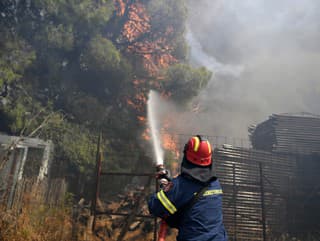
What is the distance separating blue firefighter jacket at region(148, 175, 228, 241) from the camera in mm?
2451

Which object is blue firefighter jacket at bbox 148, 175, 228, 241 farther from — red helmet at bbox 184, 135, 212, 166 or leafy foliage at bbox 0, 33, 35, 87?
leafy foliage at bbox 0, 33, 35, 87

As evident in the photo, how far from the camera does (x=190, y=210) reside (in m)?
2.48

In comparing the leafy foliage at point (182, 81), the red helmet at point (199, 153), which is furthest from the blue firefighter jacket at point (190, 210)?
the leafy foliage at point (182, 81)

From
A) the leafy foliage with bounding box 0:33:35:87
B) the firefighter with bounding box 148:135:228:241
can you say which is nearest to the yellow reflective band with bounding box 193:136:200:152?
the firefighter with bounding box 148:135:228:241

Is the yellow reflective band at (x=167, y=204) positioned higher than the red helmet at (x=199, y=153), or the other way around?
the red helmet at (x=199, y=153)

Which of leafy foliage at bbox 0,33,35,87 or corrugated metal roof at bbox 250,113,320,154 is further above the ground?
leafy foliage at bbox 0,33,35,87

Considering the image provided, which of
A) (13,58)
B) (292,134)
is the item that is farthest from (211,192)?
(292,134)

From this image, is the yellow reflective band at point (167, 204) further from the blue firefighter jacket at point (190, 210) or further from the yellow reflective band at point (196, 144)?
the yellow reflective band at point (196, 144)

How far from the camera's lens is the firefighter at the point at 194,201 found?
8.08ft

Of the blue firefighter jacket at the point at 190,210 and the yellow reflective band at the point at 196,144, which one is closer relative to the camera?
the blue firefighter jacket at the point at 190,210

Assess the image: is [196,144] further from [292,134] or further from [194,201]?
[292,134]

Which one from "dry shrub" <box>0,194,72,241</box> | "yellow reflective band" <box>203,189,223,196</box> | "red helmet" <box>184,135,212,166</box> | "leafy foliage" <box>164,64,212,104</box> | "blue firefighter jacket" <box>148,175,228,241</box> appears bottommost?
"dry shrub" <box>0,194,72,241</box>

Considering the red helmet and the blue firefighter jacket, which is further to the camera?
the red helmet

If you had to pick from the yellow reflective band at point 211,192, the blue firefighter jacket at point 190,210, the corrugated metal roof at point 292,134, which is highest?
the corrugated metal roof at point 292,134
